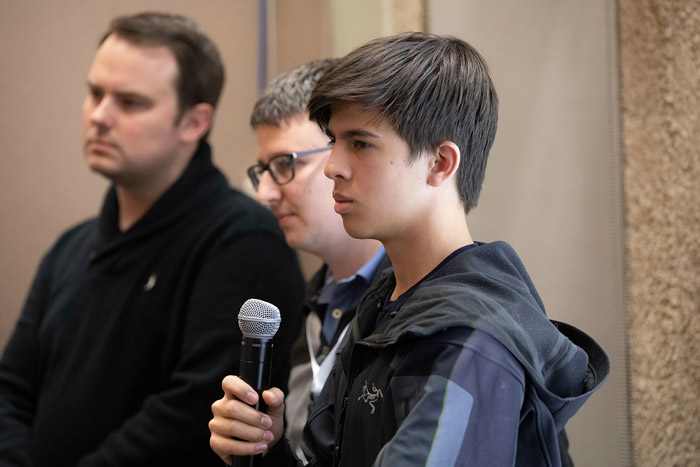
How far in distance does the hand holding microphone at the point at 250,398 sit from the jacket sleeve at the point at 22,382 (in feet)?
3.84

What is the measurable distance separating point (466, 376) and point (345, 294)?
28.4 inches

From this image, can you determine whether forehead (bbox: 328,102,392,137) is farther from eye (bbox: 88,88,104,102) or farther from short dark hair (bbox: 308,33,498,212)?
eye (bbox: 88,88,104,102)

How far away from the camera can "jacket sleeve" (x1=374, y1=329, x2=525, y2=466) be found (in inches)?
30.7

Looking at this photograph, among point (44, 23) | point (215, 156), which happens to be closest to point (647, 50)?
point (215, 156)

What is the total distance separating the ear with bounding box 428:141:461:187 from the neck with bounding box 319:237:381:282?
0.57 m

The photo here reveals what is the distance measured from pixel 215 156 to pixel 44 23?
78cm

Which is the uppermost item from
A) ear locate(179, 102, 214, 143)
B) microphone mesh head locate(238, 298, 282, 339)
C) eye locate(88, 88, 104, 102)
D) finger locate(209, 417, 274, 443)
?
eye locate(88, 88, 104, 102)

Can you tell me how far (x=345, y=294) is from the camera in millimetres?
1510

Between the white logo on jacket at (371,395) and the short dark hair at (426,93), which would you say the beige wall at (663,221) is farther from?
the white logo on jacket at (371,395)

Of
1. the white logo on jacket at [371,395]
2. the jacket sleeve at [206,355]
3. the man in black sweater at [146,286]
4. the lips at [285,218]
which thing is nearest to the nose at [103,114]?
the man in black sweater at [146,286]

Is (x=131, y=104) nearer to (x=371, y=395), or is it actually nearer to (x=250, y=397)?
(x=250, y=397)

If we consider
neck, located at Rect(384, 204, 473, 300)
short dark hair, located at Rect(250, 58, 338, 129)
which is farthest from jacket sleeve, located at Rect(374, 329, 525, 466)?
short dark hair, located at Rect(250, 58, 338, 129)

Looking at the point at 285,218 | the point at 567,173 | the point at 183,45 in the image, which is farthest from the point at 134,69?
the point at 567,173

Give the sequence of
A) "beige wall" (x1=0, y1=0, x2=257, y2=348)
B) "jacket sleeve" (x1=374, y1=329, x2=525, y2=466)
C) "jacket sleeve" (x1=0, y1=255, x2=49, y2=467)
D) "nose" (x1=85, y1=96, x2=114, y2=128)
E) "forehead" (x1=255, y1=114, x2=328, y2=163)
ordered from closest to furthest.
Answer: "jacket sleeve" (x1=374, y1=329, x2=525, y2=466), "forehead" (x1=255, y1=114, x2=328, y2=163), "jacket sleeve" (x1=0, y1=255, x2=49, y2=467), "nose" (x1=85, y1=96, x2=114, y2=128), "beige wall" (x1=0, y1=0, x2=257, y2=348)
